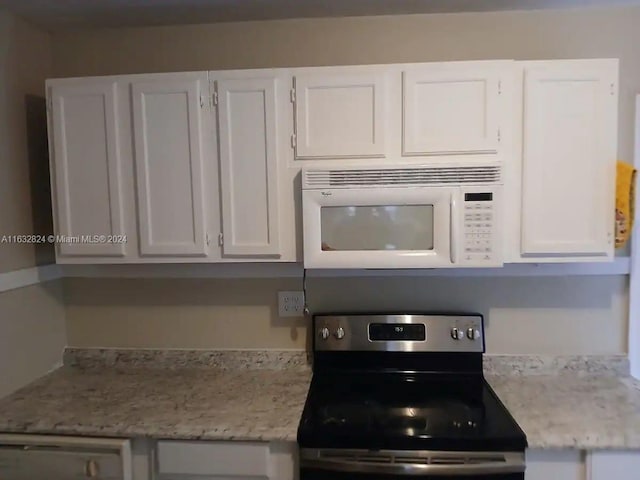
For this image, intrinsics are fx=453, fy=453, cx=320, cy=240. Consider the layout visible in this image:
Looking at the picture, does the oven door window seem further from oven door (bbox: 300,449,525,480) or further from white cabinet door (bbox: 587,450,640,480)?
white cabinet door (bbox: 587,450,640,480)

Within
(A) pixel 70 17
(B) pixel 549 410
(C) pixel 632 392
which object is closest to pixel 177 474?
(B) pixel 549 410

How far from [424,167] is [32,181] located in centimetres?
165

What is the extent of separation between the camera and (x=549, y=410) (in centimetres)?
161

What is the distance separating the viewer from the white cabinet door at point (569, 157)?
1627mm

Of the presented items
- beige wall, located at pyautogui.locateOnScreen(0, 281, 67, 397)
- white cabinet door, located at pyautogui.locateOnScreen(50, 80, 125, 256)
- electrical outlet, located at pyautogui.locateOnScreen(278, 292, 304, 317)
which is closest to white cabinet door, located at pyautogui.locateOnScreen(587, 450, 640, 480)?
electrical outlet, located at pyautogui.locateOnScreen(278, 292, 304, 317)

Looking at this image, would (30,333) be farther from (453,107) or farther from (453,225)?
(453,107)

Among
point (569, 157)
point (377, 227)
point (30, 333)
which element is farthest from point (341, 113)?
point (30, 333)

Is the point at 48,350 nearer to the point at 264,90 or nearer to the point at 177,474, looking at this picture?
the point at 177,474

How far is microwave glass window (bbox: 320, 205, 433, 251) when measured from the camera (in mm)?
1642

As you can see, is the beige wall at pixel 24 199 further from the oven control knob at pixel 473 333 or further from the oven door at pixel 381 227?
the oven control knob at pixel 473 333

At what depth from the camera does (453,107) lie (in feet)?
5.43

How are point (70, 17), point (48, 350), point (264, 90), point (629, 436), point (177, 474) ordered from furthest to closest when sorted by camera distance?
point (48, 350), point (70, 17), point (264, 90), point (177, 474), point (629, 436)

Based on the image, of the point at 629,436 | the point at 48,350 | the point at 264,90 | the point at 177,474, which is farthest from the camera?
the point at 48,350

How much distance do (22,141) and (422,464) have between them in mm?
1990
